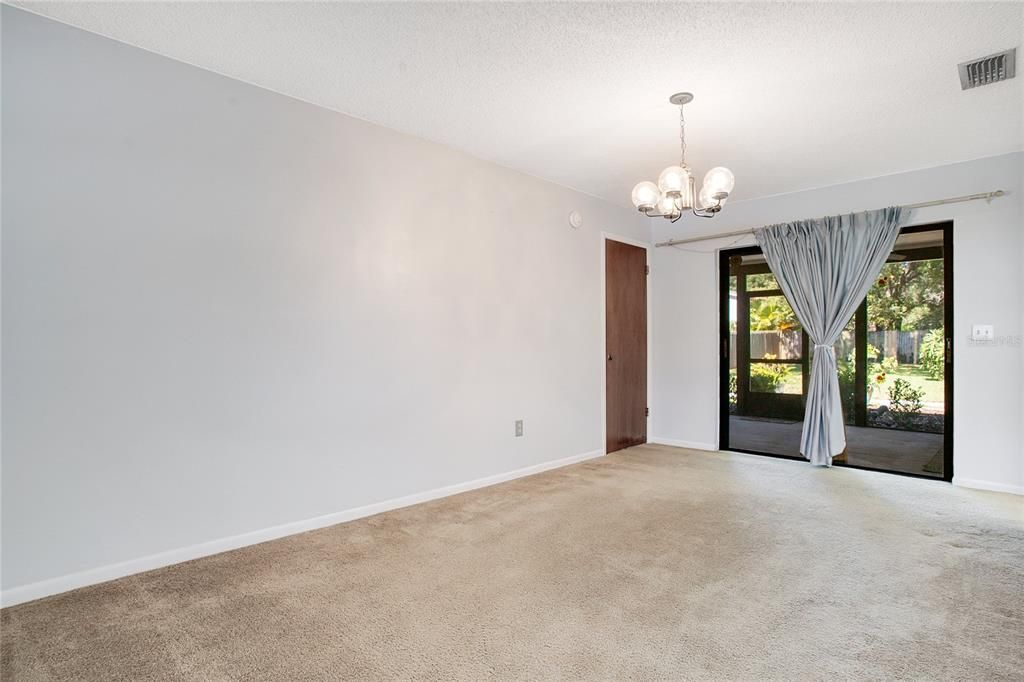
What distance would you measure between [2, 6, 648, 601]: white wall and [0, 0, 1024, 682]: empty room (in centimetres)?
2

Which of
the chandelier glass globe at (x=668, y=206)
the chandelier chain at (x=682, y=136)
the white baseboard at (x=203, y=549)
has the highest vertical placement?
the chandelier chain at (x=682, y=136)

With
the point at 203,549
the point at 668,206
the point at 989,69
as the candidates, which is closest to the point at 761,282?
the point at 668,206

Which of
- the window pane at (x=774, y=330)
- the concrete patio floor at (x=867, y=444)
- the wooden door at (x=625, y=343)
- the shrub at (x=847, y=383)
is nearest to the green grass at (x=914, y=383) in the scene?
the shrub at (x=847, y=383)

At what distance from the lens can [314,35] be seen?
96.1 inches

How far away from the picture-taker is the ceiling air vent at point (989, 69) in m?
2.61

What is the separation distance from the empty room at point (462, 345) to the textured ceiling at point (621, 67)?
0.08 ft

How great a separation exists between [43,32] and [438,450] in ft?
9.86

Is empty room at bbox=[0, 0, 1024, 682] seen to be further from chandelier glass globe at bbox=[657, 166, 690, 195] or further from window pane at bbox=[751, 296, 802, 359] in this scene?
window pane at bbox=[751, 296, 802, 359]

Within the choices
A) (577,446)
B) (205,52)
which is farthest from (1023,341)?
(205,52)

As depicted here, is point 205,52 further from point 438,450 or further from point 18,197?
point 438,450

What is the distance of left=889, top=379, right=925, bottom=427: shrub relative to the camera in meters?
4.41

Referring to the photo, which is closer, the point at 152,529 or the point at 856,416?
the point at 152,529

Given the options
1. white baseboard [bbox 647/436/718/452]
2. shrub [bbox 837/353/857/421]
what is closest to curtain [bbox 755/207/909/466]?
shrub [bbox 837/353/857/421]

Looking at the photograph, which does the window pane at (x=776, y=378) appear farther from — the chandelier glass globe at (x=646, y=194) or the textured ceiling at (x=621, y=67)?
the chandelier glass globe at (x=646, y=194)
